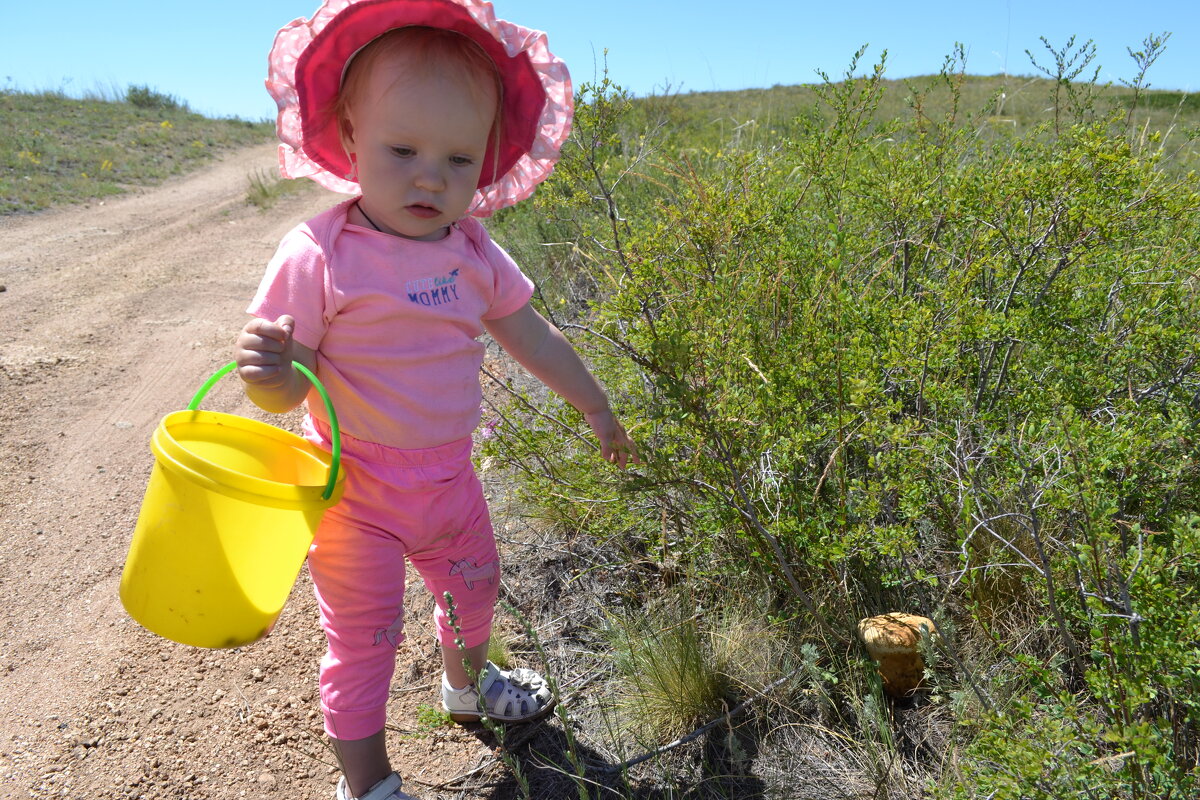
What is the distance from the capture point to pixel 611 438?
214 centimetres

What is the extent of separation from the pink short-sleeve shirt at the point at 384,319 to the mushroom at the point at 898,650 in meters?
1.10

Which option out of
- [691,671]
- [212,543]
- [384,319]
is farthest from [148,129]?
[691,671]

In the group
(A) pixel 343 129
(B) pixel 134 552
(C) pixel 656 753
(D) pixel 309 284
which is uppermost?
(A) pixel 343 129

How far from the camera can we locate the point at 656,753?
1.97 m

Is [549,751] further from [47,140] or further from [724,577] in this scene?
[47,140]

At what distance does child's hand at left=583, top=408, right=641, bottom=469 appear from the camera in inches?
82.7

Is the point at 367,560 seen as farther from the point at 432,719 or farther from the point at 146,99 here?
the point at 146,99

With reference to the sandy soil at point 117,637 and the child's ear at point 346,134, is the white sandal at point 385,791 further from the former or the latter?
the child's ear at point 346,134

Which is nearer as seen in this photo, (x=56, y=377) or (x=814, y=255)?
(x=814, y=255)

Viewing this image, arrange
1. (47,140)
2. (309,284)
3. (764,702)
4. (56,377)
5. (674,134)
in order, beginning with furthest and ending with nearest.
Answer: (47,140), (674,134), (56,377), (764,702), (309,284)

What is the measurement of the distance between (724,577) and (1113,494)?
106 centimetres

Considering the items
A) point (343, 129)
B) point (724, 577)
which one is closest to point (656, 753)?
point (724, 577)

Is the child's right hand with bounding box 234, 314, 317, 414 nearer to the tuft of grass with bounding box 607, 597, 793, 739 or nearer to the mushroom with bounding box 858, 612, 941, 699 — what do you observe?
the tuft of grass with bounding box 607, 597, 793, 739

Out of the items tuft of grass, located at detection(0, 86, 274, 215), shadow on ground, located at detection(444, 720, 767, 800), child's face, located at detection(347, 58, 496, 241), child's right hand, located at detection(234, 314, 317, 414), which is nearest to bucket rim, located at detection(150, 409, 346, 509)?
child's right hand, located at detection(234, 314, 317, 414)
